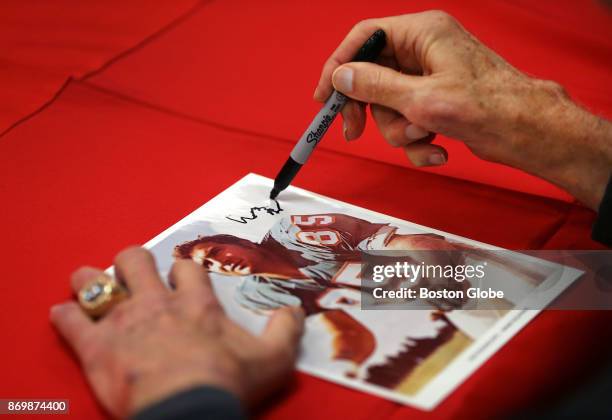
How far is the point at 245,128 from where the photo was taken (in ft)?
4.00

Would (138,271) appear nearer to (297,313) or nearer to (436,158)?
(297,313)

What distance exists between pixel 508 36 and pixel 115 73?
704 millimetres

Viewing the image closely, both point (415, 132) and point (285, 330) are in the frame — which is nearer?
point (285, 330)

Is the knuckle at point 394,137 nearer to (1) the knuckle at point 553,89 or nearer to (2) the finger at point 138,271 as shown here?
(1) the knuckle at point 553,89

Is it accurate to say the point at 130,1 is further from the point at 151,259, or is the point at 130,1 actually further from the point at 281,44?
the point at 151,259

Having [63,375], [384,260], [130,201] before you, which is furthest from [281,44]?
[63,375]

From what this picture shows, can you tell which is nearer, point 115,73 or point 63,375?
point 63,375

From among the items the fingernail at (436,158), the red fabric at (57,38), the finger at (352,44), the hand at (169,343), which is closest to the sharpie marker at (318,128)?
the finger at (352,44)

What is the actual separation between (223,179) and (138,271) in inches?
11.6

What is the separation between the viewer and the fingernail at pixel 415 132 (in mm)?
994

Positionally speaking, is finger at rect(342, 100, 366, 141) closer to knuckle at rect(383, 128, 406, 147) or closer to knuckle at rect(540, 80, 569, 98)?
knuckle at rect(383, 128, 406, 147)

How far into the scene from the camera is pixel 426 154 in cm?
104

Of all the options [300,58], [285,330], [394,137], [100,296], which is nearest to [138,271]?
[100,296]
